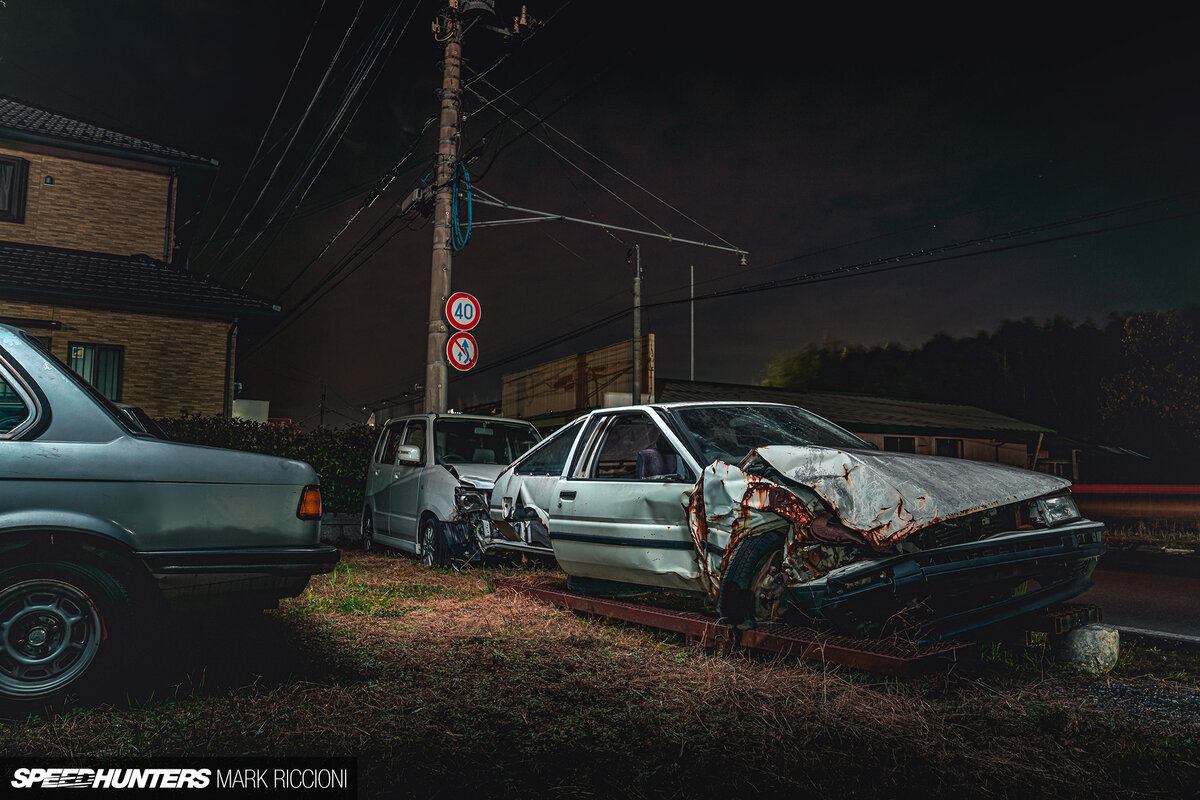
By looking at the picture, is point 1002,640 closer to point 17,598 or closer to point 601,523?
point 601,523

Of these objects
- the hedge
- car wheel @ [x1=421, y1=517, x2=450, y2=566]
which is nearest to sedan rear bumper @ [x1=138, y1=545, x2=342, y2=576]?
car wheel @ [x1=421, y1=517, x2=450, y2=566]

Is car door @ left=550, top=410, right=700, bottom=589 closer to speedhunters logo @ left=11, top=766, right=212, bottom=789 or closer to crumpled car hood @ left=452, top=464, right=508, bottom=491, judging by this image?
crumpled car hood @ left=452, top=464, right=508, bottom=491

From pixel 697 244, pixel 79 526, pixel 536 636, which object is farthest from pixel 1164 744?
pixel 697 244

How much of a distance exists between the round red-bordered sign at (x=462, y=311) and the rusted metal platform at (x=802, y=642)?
→ 22.9ft

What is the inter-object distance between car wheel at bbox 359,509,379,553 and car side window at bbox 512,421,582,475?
4.33 metres

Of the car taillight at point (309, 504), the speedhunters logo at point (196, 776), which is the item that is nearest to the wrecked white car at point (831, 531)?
the car taillight at point (309, 504)

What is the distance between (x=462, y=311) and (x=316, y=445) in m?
3.25

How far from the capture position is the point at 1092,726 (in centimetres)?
335

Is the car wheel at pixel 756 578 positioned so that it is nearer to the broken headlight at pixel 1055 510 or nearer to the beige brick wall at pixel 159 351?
the broken headlight at pixel 1055 510

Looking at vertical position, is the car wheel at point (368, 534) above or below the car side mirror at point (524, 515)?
below

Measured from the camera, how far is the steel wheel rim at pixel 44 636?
10.9 ft

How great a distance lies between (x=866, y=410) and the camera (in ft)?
88.2

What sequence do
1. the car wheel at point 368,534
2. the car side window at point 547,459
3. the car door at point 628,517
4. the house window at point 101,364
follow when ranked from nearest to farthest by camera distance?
the car door at point 628,517 → the car side window at point 547,459 → the car wheel at point 368,534 → the house window at point 101,364

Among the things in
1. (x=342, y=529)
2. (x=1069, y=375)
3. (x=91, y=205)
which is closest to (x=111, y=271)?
(x=91, y=205)
